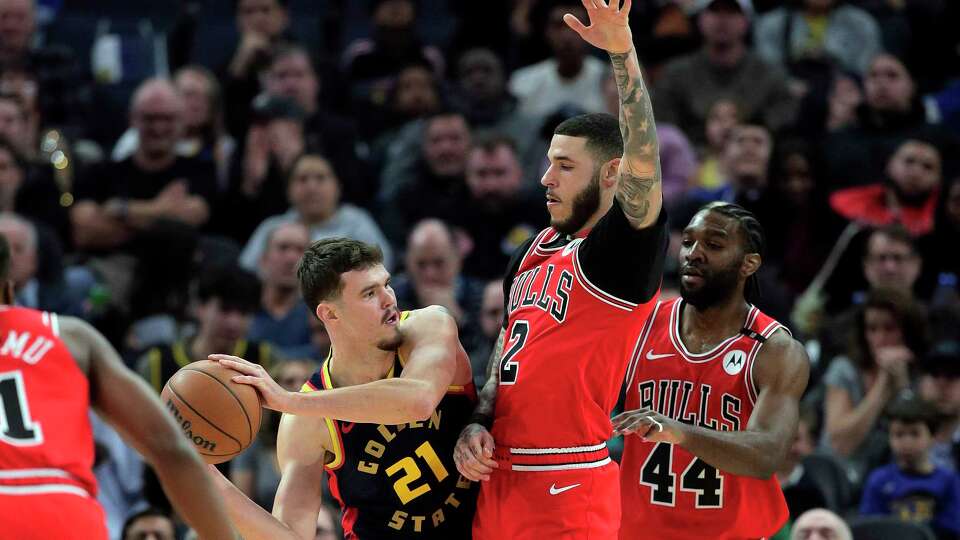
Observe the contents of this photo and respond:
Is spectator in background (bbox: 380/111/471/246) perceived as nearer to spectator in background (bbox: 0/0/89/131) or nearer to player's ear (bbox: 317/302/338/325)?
spectator in background (bbox: 0/0/89/131)

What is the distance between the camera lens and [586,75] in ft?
43.8

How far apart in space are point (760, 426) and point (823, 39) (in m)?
8.37

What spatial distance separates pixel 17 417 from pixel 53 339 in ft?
0.81

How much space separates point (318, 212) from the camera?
1128cm

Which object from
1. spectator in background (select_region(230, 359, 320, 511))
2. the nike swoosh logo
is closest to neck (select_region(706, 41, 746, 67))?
spectator in background (select_region(230, 359, 320, 511))

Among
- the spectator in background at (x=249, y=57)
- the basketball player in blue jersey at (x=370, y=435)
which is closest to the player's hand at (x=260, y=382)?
the basketball player in blue jersey at (x=370, y=435)

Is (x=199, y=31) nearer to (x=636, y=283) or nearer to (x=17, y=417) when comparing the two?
(x=636, y=283)

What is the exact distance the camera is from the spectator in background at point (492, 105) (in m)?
12.6

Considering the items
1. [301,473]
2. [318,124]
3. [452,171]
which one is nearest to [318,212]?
[452,171]

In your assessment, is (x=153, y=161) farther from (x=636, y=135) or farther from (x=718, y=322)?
(x=636, y=135)

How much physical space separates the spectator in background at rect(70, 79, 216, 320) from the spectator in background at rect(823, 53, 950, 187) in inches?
204

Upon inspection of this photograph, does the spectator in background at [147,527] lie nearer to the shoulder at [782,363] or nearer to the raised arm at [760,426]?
the raised arm at [760,426]

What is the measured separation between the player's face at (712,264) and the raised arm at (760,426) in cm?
31

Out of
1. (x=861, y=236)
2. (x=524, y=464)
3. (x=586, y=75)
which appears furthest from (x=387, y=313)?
(x=586, y=75)
